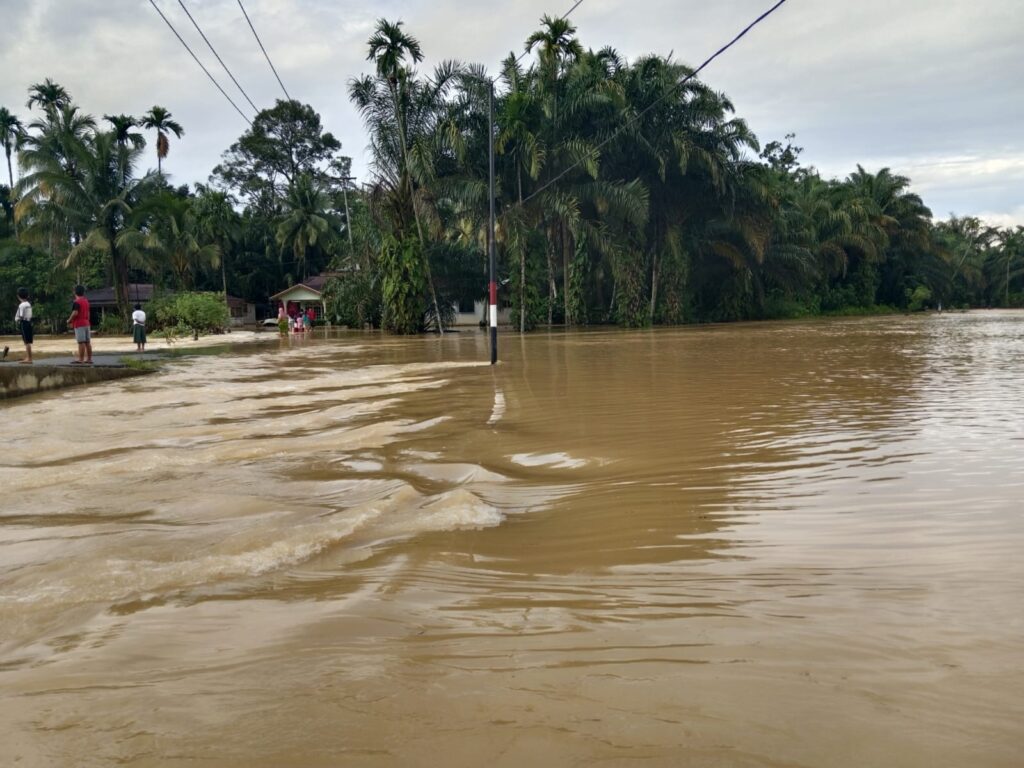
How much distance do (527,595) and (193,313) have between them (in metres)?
36.4

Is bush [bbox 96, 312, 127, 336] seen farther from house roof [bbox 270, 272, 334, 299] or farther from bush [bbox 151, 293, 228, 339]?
house roof [bbox 270, 272, 334, 299]

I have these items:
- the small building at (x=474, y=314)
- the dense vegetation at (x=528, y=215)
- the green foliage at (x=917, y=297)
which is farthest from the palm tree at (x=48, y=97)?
the green foliage at (x=917, y=297)

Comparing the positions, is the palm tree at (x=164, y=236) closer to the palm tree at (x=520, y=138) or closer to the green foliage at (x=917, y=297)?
the palm tree at (x=520, y=138)

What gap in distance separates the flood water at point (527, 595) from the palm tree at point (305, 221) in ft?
162

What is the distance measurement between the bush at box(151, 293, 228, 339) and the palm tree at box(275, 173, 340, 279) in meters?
16.7

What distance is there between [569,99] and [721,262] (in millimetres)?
13548

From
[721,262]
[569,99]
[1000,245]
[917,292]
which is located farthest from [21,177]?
[1000,245]

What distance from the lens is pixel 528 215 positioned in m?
33.8

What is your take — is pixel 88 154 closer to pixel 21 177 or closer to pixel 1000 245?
pixel 21 177

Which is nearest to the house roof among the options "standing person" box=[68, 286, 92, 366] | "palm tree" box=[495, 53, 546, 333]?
"palm tree" box=[495, 53, 546, 333]

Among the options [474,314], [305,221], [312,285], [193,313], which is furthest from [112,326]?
[474,314]

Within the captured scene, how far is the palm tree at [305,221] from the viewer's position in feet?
179

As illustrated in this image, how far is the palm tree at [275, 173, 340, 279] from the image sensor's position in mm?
54625

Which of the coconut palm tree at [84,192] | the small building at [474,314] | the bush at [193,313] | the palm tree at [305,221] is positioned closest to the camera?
the bush at [193,313]
